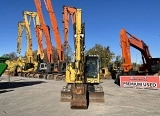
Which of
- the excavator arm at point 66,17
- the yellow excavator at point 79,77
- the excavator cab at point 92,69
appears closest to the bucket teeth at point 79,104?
the yellow excavator at point 79,77

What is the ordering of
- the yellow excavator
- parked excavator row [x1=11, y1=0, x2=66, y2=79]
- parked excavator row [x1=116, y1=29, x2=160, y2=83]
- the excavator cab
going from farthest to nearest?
parked excavator row [x1=11, y1=0, x2=66, y2=79] < parked excavator row [x1=116, y1=29, x2=160, y2=83] < the excavator cab < the yellow excavator

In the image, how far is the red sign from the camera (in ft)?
92.7

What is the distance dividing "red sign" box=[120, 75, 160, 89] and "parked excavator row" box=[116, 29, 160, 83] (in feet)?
12.4

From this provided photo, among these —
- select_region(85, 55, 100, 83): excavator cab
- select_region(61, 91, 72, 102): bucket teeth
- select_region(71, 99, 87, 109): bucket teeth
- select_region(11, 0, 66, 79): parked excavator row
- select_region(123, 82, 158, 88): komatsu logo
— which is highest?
select_region(11, 0, 66, 79): parked excavator row

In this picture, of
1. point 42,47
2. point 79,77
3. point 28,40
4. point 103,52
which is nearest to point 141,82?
point 79,77

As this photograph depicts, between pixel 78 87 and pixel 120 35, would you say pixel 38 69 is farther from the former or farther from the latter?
pixel 78 87

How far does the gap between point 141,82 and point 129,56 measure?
6.07m

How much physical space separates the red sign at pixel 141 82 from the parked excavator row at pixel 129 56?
12.4 ft

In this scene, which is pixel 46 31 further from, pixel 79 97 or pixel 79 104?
pixel 79 104

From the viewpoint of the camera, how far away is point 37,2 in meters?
49.4

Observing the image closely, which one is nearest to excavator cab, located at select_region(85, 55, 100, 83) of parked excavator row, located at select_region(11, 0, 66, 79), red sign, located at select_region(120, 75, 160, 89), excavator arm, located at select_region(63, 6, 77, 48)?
red sign, located at select_region(120, 75, 160, 89)

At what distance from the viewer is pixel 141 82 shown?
96.5 ft

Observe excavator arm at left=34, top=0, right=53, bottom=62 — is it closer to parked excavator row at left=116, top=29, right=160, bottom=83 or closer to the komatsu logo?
parked excavator row at left=116, top=29, right=160, bottom=83

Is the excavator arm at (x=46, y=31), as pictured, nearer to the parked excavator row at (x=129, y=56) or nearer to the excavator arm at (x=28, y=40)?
the excavator arm at (x=28, y=40)
